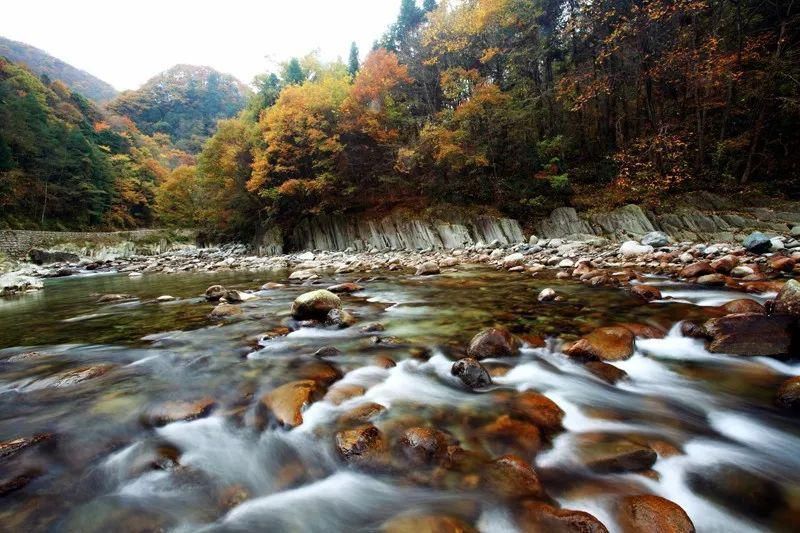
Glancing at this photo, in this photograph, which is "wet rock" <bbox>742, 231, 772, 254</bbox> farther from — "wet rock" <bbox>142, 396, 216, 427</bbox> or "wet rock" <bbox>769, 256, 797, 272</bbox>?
"wet rock" <bbox>142, 396, 216, 427</bbox>

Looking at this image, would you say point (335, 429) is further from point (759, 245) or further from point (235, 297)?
point (759, 245)

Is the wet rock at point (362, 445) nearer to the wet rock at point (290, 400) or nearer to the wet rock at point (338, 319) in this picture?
the wet rock at point (290, 400)

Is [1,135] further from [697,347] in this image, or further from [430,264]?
[697,347]

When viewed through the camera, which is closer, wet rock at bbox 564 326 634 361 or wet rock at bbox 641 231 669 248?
wet rock at bbox 564 326 634 361

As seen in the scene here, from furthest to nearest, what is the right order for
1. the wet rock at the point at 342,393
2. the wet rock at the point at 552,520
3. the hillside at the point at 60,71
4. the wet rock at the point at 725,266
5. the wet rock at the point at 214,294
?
the hillside at the point at 60,71, the wet rock at the point at 214,294, the wet rock at the point at 725,266, the wet rock at the point at 342,393, the wet rock at the point at 552,520

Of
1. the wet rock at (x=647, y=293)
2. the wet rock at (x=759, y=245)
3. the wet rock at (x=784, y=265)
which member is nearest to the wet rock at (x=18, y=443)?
the wet rock at (x=647, y=293)

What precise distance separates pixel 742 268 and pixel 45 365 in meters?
10.2

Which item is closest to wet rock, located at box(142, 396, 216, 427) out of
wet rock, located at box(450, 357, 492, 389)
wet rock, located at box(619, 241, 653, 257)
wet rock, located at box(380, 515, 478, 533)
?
wet rock, located at box(380, 515, 478, 533)

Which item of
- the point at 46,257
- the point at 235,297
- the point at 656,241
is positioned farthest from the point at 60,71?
the point at 656,241

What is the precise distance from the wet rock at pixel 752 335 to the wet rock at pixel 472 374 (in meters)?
2.36

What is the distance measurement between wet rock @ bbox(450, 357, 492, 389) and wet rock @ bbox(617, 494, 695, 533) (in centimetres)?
139

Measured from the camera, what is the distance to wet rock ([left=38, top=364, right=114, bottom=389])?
3.18 meters

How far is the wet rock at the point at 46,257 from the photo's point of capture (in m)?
25.4

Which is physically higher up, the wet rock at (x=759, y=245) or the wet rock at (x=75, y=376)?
the wet rock at (x=75, y=376)
